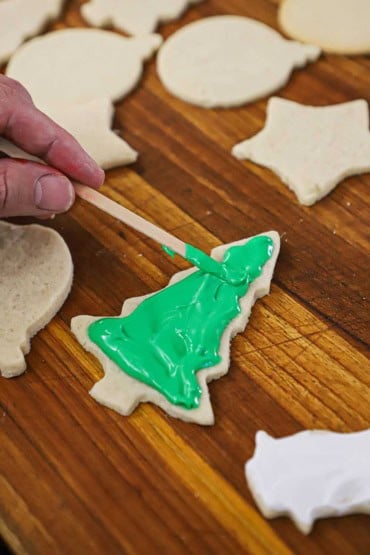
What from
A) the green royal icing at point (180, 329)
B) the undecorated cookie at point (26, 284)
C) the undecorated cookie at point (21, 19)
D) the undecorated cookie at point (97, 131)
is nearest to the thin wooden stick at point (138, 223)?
the green royal icing at point (180, 329)

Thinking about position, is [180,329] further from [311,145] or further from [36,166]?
[311,145]

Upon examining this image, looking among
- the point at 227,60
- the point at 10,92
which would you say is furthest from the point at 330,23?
the point at 10,92

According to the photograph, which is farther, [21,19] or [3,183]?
[21,19]

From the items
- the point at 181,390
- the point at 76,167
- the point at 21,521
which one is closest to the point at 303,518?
the point at 181,390

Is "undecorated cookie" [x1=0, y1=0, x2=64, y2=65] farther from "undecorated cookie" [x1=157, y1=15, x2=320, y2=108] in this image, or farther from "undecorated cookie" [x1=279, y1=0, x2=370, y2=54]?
"undecorated cookie" [x1=279, y1=0, x2=370, y2=54]

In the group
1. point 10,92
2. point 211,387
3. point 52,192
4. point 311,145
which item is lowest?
point 211,387

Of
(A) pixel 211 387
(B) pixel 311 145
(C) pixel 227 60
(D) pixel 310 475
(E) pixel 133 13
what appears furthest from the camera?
(E) pixel 133 13

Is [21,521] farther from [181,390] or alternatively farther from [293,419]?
[293,419]

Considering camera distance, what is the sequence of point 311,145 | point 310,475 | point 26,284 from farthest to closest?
point 311,145, point 26,284, point 310,475
